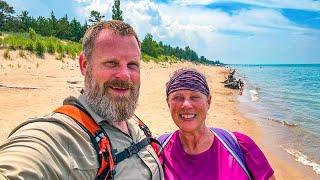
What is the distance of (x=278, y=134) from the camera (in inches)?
565

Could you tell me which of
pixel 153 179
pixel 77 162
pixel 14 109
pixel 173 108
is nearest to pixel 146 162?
pixel 153 179

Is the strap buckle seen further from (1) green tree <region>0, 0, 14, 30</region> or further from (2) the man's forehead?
(1) green tree <region>0, 0, 14, 30</region>

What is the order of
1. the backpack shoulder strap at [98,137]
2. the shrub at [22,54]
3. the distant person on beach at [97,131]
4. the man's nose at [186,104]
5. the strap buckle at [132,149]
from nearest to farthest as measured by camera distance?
the distant person on beach at [97,131] → the backpack shoulder strap at [98,137] → the strap buckle at [132,149] → the man's nose at [186,104] → the shrub at [22,54]

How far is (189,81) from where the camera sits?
358cm

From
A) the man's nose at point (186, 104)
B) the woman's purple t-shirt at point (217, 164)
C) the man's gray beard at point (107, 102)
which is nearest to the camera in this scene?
the man's gray beard at point (107, 102)

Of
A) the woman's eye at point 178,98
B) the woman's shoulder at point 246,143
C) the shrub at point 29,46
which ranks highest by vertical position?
the shrub at point 29,46

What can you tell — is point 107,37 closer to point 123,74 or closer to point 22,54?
point 123,74

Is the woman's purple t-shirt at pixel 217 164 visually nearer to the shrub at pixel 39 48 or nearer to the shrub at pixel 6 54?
the shrub at pixel 6 54

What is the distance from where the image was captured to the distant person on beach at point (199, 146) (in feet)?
10.7

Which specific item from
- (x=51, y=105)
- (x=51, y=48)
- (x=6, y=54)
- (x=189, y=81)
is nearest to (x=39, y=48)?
(x=51, y=48)

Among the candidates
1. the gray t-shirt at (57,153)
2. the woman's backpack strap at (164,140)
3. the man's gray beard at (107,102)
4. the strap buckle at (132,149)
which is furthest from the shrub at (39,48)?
the strap buckle at (132,149)

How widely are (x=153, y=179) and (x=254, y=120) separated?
602 inches

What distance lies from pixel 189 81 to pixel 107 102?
38.3 inches

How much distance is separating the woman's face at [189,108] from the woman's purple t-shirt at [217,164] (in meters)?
0.25
